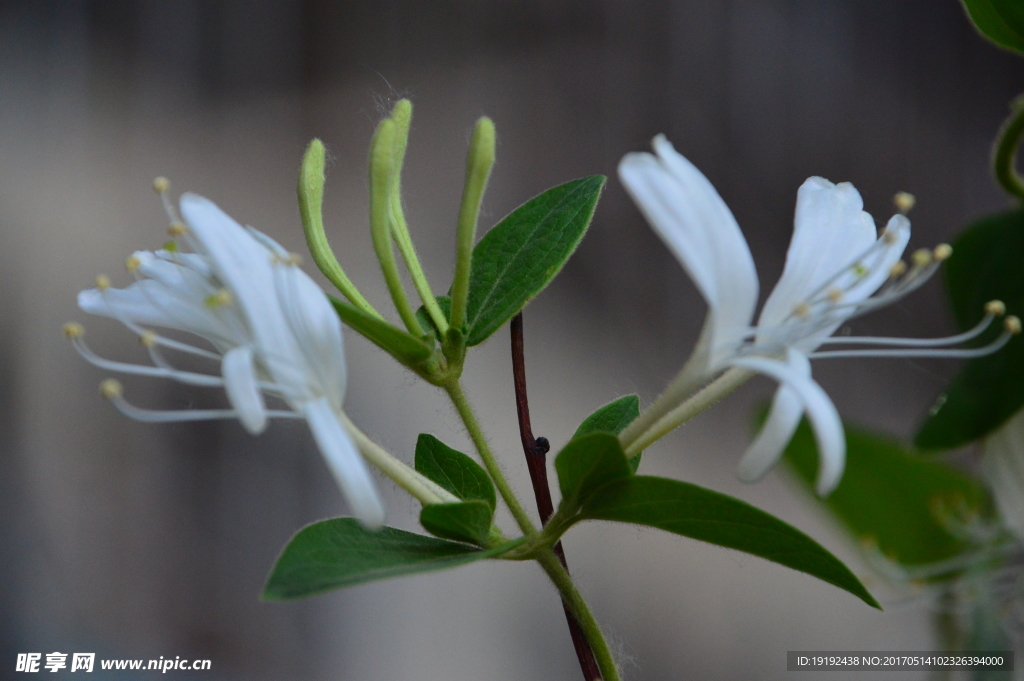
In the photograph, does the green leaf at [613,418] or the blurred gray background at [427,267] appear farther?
the blurred gray background at [427,267]

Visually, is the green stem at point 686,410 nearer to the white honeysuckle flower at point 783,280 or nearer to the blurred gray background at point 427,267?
the white honeysuckle flower at point 783,280

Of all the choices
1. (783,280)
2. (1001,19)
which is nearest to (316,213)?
(783,280)

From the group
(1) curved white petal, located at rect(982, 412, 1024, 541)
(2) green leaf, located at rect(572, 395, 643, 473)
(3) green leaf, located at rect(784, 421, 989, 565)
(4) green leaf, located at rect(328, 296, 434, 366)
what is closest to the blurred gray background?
(3) green leaf, located at rect(784, 421, 989, 565)

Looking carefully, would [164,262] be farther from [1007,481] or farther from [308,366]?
[1007,481]

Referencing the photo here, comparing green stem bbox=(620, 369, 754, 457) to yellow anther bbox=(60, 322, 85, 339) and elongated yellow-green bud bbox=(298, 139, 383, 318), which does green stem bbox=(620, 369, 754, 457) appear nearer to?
elongated yellow-green bud bbox=(298, 139, 383, 318)

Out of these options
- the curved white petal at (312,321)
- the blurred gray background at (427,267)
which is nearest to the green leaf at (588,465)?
the curved white petal at (312,321)

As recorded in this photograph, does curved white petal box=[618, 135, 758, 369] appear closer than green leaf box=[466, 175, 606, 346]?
Yes
